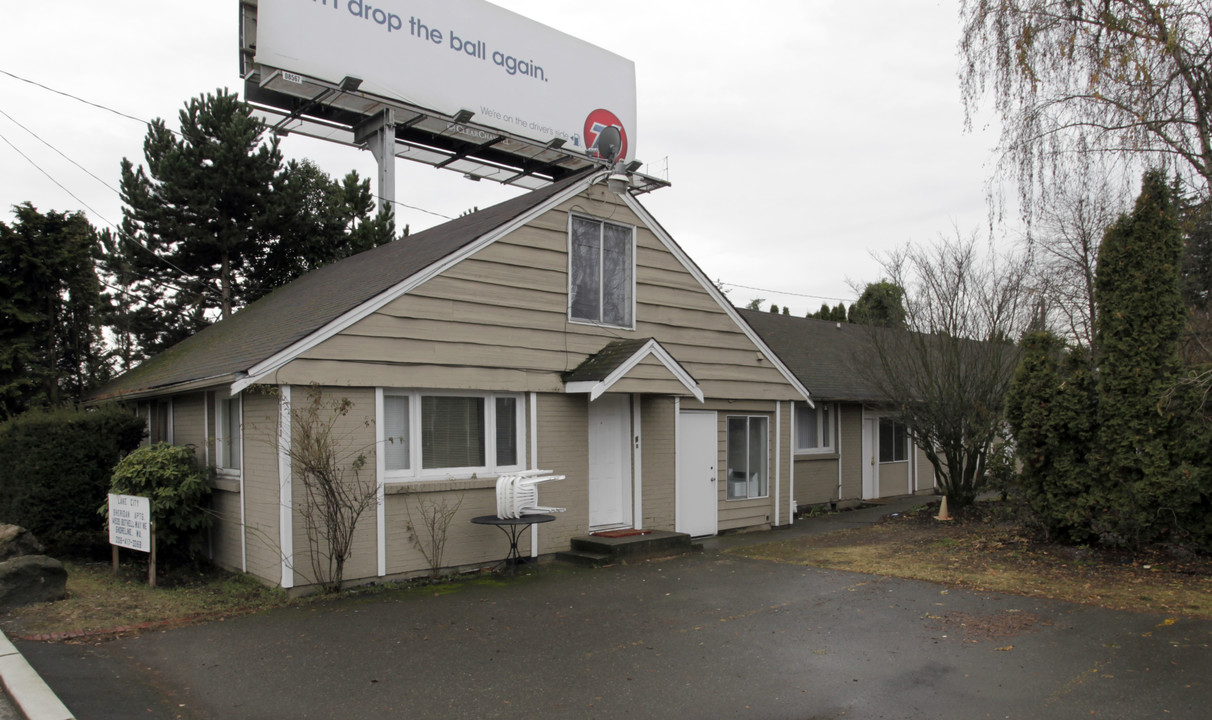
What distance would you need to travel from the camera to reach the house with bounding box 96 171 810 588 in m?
9.93

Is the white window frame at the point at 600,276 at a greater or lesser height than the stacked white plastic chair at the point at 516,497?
greater

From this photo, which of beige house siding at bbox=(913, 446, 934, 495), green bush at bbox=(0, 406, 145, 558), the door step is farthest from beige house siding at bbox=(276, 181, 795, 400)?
beige house siding at bbox=(913, 446, 934, 495)

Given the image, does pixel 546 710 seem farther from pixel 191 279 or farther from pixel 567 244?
pixel 191 279

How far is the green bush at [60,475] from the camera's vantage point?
38.5 ft

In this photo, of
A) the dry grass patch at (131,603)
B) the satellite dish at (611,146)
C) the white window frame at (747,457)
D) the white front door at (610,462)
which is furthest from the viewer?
the white window frame at (747,457)

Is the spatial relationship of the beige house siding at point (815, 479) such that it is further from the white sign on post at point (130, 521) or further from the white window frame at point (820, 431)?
the white sign on post at point (130, 521)

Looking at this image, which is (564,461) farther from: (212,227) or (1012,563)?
(212,227)

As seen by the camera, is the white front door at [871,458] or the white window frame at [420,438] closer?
the white window frame at [420,438]

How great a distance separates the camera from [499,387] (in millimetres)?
11250

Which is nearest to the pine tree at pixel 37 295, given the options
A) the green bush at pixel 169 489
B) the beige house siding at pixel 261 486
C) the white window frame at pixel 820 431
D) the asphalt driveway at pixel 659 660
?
the green bush at pixel 169 489

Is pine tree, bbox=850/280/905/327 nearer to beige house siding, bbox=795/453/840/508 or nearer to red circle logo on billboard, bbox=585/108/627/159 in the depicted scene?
beige house siding, bbox=795/453/840/508

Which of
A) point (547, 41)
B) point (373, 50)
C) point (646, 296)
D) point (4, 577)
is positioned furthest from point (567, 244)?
point (547, 41)

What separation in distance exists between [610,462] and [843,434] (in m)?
8.58

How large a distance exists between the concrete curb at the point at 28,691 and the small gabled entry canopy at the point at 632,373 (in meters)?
7.01
